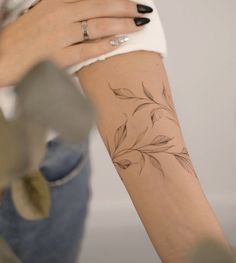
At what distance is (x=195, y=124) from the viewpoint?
114 centimetres

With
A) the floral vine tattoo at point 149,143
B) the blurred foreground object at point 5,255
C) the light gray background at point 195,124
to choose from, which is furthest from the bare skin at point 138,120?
the light gray background at point 195,124

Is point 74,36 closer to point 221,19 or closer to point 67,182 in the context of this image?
point 67,182

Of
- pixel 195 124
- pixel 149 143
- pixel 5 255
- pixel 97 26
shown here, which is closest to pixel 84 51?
pixel 97 26

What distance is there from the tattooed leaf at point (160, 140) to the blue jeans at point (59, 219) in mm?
81

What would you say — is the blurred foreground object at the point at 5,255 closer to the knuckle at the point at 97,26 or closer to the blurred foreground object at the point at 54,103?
the blurred foreground object at the point at 54,103

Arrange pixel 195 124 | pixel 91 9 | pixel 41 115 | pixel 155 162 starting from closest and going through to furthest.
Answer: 1. pixel 41 115
2. pixel 155 162
3. pixel 91 9
4. pixel 195 124

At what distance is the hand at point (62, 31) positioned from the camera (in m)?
0.54

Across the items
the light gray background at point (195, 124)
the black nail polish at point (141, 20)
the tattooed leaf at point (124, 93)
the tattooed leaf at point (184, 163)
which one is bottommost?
the light gray background at point (195, 124)

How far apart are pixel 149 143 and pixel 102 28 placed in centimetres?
16

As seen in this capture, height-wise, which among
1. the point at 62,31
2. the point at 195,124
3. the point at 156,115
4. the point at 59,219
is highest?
the point at 62,31

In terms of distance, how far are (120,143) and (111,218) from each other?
690mm

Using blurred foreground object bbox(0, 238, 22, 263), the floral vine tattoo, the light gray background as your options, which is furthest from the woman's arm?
the light gray background

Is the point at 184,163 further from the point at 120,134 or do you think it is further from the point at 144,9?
the point at 144,9

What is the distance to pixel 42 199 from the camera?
14 centimetres
